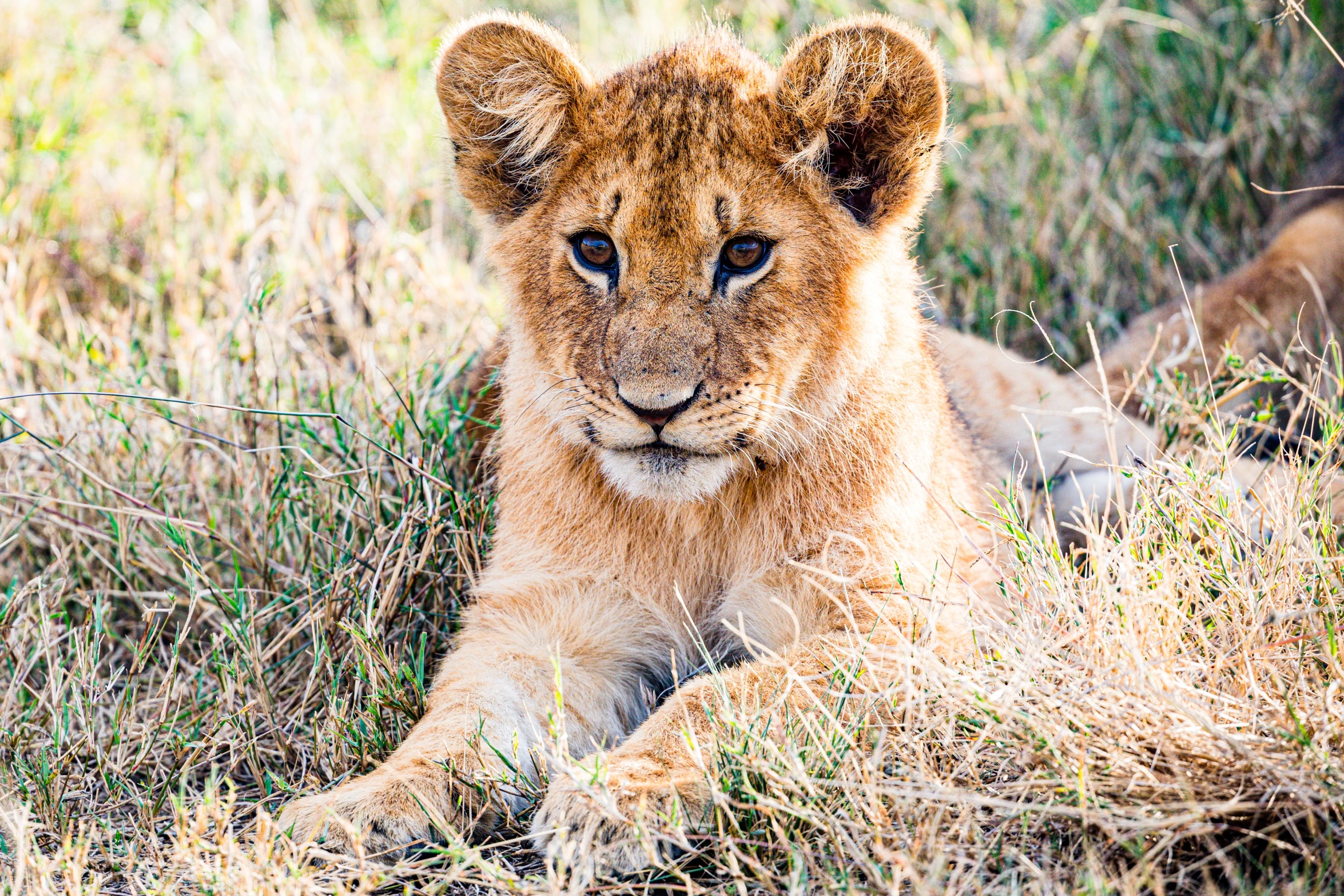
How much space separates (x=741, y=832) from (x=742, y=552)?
84 cm

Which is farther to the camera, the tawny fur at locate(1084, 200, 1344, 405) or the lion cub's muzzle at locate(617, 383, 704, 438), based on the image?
the tawny fur at locate(1084, 200, 1344, 405)

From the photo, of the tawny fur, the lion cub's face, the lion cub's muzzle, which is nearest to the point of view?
the lion cub's muzzle

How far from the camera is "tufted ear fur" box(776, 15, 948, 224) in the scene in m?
2.79

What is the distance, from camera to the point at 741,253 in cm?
282

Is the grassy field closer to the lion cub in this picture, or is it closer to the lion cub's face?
the lion cub

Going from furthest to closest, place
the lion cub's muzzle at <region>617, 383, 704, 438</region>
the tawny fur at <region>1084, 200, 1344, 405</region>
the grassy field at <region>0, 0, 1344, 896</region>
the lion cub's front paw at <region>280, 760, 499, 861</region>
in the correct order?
1. the tawny fur at <region>1084, 200, 1344, 405</region>
2. the lion cub's muzzle at <region>617, 383, 704, 438</region>
3. the lion cub's front paw at <region>280, 760, 499, 861</region>
4. the grassy field at <region>0, 0, 1344, 896</region>

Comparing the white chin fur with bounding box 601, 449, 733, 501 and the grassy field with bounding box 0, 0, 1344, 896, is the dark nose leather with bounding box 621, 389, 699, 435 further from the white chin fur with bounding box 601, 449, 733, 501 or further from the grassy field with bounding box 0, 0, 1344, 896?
the grassy field with bounding box 0, 0, 1344, 896

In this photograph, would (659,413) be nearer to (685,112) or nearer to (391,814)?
(685,112)

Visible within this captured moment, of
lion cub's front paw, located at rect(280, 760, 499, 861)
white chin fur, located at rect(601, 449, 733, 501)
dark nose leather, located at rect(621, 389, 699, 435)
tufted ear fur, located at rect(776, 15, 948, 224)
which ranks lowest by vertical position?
lion cub's front paw, located at rect(280, 760, 499, 861)

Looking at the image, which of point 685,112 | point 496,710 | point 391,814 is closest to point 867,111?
point 685,112

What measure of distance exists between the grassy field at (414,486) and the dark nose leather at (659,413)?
684 mm

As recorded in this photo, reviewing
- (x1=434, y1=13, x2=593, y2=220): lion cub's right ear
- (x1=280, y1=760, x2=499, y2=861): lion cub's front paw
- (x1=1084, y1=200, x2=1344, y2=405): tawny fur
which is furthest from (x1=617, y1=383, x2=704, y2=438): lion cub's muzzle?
(x1=1084, y1=200, x2=1344, y2=405): tawny fur

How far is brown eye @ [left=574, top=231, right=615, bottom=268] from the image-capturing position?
2.88 meters

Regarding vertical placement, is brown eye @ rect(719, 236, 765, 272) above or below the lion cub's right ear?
below
